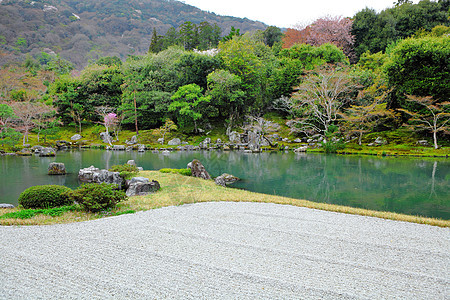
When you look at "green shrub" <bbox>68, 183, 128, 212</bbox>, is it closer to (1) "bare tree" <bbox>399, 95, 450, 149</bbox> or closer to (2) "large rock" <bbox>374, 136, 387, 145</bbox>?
(1) "bare tree" <bbox>399, 95, 450, 149</bbox>

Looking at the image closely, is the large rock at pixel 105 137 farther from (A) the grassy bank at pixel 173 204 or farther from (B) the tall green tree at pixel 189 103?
(A) the grassy bank at pixel 173 204

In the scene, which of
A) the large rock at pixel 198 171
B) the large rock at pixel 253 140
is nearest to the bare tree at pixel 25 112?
the large rock at pixel 198 171

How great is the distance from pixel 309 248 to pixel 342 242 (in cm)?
73

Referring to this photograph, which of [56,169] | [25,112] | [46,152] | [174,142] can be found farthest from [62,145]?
[56,169]

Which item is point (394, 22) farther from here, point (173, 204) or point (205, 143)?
point (173, 204)

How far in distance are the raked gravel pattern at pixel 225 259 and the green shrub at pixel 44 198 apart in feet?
6.07

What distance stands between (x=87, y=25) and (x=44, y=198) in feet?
→ 362

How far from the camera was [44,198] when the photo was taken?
262 inches

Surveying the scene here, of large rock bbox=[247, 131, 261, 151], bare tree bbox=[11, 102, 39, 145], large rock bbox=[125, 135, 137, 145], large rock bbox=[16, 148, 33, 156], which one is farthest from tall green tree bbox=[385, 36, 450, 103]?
bare tree bbox=[11, 102, 39, 145]

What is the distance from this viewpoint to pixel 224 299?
2.72 meters

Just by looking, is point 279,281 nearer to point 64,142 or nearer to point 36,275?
point 36,275

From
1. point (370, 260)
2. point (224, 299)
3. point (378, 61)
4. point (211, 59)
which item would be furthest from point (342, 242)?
point (378, 61)

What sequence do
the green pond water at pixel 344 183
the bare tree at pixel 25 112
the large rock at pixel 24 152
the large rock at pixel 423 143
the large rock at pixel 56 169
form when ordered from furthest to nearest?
1. the bare tree at pixel 25 112
2. the large rock at pixel 423 143
3. the large rock at pixel 24 152
4. the large rock at pixel 56 169
5. the green pond water at pixel 344 183

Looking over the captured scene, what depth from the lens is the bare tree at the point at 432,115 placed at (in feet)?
74.6
